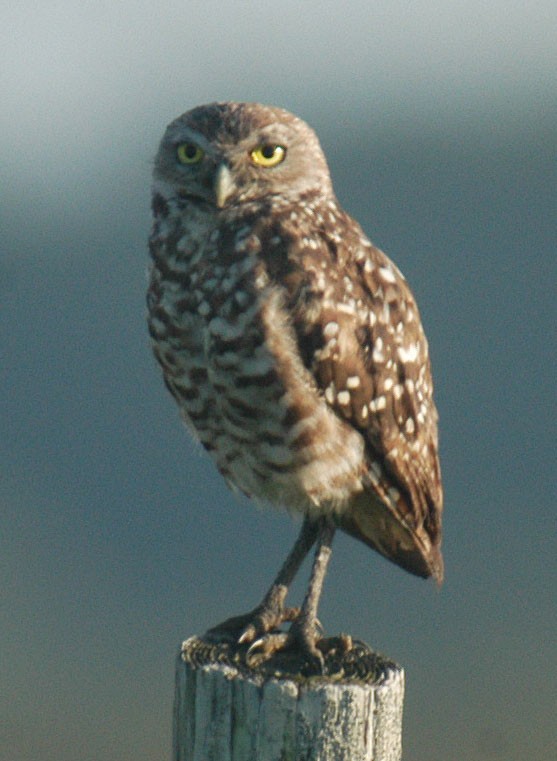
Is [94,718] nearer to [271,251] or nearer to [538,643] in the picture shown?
[538,643]

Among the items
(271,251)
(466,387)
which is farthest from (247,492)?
(466,387)

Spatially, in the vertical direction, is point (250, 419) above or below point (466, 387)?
above

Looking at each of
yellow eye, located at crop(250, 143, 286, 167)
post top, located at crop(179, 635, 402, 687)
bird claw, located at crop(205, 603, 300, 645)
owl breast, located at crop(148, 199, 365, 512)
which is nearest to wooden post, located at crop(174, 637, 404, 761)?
post top, located at crop(179, 635, 402, 687)

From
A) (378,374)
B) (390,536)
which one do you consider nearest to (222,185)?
(378,374)

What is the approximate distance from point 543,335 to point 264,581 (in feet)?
19.9

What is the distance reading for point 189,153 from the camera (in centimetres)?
586

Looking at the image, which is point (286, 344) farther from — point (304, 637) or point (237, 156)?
point (304, 637)

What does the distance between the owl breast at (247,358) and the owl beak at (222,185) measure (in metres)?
0.06

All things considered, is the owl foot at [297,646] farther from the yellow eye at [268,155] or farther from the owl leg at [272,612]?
the yellow eye at [268,155]

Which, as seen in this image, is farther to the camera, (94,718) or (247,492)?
(94,718)

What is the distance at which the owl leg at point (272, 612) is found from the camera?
5.44m

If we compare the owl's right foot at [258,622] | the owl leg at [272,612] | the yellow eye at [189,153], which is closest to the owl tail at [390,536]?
the owl leg at [272,612]

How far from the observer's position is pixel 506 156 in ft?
92.6

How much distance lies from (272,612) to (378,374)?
0.82m
